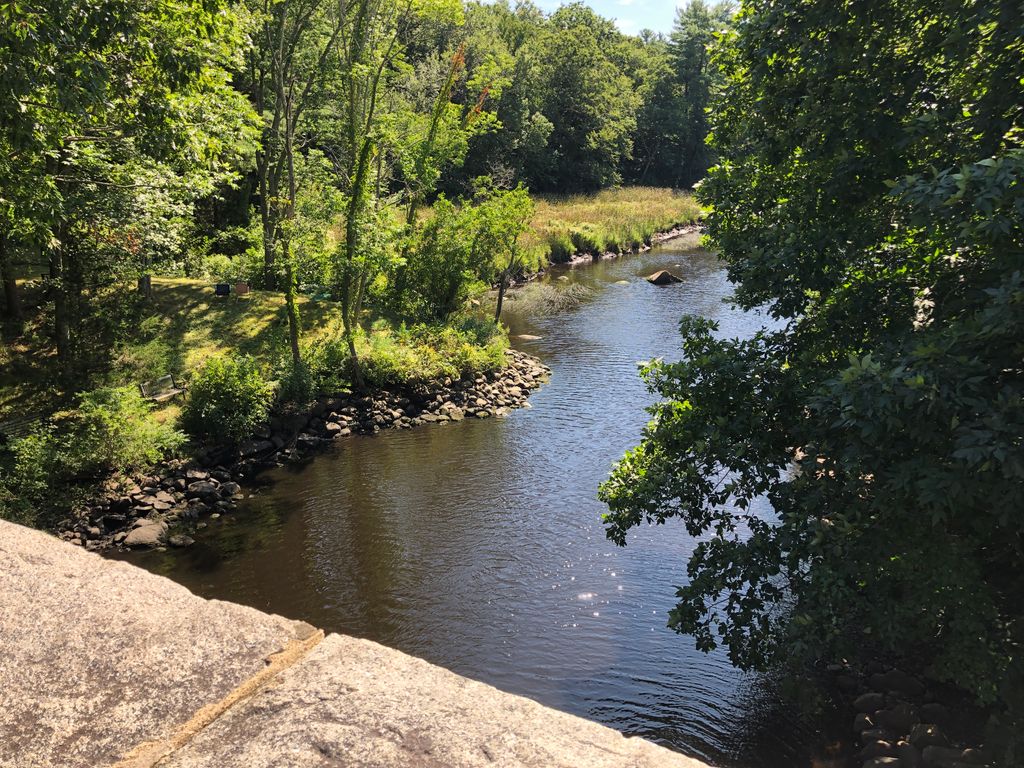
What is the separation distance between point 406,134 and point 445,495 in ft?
49.7

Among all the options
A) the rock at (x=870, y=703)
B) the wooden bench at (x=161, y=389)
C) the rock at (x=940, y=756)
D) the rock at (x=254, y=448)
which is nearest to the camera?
the rock at (x=940, y=756)

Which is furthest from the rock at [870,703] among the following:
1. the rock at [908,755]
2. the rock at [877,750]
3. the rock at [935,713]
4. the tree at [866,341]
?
the tree at [866,341]

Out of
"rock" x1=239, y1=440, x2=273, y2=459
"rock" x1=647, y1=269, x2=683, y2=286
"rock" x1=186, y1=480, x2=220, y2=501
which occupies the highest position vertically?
"rock" x1=647, y1=269, x2=683, y2=286

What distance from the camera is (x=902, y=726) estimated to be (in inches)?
349

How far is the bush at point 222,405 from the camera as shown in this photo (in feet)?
56.4

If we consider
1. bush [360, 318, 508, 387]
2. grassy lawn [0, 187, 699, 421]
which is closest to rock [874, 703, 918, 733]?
bush [360, 318, 508, 387]

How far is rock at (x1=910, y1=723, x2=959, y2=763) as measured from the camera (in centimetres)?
833

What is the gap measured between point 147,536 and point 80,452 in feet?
7.64

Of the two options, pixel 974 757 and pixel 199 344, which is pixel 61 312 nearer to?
pixel 199 344

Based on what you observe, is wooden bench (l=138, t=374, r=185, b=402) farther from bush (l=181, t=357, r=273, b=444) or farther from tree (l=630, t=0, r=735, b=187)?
tree (l=630, t=0, r=735, b=187)

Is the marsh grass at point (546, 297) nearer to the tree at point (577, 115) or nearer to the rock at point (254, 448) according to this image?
the rock at point (254, 448)

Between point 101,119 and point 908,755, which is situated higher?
point 101,119

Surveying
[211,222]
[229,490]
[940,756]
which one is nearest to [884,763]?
[940,756]

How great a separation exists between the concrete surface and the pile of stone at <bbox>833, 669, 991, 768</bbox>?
7.74 m
